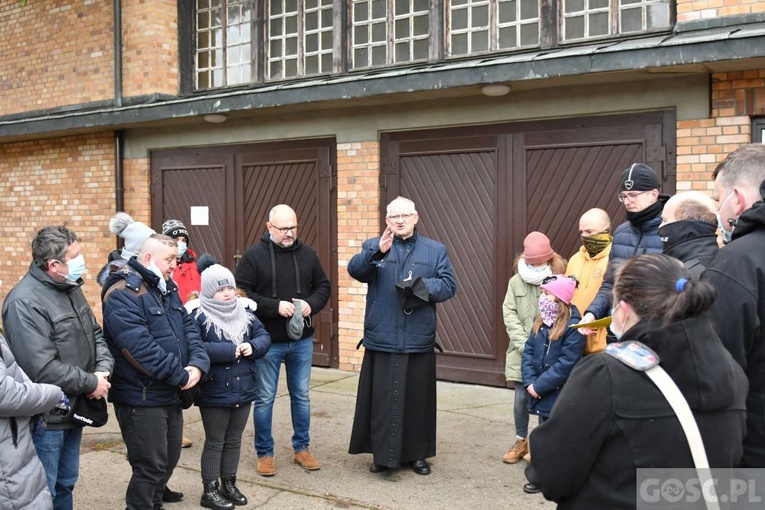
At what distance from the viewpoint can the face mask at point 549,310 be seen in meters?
5.04

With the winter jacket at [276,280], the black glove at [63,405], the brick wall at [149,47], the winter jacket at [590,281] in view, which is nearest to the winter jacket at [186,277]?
the winter jacket at [276,280]

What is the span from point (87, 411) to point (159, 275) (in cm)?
82

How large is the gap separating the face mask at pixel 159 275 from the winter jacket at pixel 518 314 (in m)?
2.60

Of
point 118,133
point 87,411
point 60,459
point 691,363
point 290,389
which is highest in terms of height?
point 118,133

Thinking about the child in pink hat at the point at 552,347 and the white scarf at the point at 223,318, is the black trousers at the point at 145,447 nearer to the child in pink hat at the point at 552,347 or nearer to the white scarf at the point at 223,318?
the white scarf at the point at 223,318

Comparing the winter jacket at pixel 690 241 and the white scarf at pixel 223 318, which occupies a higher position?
the winter jacket at pixel 690 241

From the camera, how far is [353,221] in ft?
28.7

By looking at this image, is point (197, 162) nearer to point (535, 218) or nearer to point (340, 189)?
point (340, 189)

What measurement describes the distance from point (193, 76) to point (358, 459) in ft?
21.9

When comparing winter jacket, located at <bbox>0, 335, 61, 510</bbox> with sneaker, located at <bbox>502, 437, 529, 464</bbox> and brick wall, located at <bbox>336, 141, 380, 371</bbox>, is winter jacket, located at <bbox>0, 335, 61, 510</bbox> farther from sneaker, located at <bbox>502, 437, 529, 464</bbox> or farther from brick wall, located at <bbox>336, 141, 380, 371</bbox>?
brick wall, located at <bbox>336, 141, 380, 371</bbox>

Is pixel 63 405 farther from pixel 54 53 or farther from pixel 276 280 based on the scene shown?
pixel 54 53

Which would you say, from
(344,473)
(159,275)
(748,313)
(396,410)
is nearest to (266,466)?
(344,473)

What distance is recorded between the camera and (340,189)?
885 centimetres

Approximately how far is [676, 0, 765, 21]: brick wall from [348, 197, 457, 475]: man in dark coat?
10.3ft
